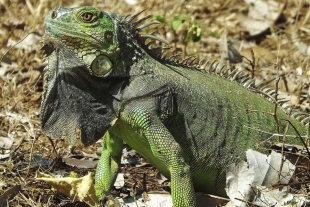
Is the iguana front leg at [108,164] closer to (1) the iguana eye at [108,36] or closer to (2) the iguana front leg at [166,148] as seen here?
(2) the iguana front leg at [166,148]

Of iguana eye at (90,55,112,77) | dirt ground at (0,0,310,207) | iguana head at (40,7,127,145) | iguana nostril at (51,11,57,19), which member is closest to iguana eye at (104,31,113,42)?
iguana head at (40,7,127,145)

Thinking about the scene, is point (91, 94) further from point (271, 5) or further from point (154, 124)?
point (271, 5)

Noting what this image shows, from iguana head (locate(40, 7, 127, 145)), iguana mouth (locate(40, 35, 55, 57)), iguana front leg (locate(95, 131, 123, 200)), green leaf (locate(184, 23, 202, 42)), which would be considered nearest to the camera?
iguana head (locate(40, 7, 127, 145))

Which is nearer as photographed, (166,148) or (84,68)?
(166,148)

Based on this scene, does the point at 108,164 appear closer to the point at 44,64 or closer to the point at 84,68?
the point at 84,68

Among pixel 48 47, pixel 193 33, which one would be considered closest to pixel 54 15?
pixel 48 47

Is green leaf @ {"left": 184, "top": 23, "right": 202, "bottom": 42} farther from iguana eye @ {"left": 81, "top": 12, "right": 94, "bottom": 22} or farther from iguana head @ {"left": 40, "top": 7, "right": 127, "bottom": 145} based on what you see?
iguana eye @ {"left": 81, "top": 12, "right": 94, "bottom": 22}

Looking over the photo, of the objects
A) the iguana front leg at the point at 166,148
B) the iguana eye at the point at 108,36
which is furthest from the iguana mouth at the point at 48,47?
the iguana front leg at the point at 166,148
